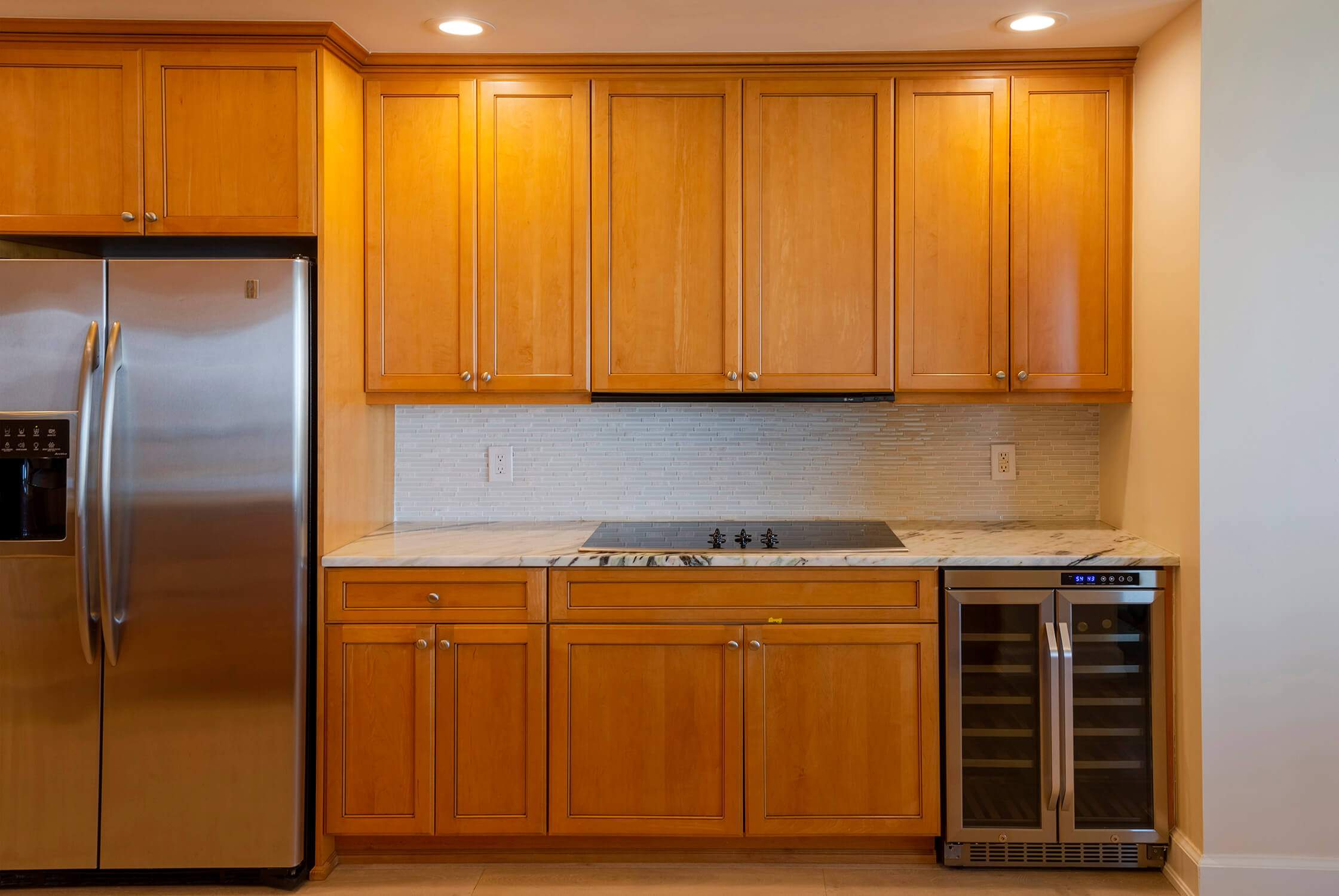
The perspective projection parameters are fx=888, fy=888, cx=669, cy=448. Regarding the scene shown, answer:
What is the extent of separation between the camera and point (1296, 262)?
2.17m

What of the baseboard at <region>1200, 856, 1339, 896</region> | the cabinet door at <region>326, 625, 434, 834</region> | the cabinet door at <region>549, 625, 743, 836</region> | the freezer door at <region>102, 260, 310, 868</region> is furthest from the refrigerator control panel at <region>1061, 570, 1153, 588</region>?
the freezer door at <region>102, 260, 310, 868</region>

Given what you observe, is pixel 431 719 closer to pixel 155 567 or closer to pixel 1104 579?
pixel 155 567

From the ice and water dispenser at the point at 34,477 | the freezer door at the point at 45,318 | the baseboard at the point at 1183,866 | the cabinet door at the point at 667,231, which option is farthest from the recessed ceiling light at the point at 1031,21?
the ice and water dispenser at the point at 34,477

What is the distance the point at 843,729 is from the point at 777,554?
49 cm

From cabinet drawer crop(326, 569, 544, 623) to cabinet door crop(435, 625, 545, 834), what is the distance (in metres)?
0.04

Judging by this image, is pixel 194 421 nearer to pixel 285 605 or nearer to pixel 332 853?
pixel 285 605

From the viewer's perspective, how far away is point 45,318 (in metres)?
2.19

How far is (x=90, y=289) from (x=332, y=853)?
63.1 inches

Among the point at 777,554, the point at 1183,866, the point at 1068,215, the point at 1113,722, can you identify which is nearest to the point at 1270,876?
the point at 1183,866

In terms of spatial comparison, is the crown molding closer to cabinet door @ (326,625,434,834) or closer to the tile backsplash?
the tile backsplash

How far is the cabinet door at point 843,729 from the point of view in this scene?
7.66ft

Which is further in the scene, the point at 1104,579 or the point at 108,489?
the point at 1104,579

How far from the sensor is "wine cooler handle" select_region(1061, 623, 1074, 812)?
2.31 m

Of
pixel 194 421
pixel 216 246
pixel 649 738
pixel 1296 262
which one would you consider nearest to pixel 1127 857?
pixel 649 738
